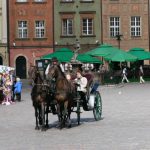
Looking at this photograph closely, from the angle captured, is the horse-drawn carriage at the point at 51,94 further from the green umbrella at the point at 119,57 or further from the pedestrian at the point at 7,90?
the green umbrella at the point at 119,57

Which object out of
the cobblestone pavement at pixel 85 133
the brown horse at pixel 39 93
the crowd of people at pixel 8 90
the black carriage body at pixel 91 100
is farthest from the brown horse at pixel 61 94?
the crowd of people at pixel 8 90

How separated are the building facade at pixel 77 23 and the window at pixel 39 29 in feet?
4.32

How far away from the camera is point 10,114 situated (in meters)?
22.1

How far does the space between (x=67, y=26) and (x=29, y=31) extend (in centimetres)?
402

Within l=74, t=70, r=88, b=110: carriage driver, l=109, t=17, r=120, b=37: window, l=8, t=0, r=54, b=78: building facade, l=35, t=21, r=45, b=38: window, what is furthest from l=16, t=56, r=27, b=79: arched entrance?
l=74, t=70, r=88, b=110: carriage driver

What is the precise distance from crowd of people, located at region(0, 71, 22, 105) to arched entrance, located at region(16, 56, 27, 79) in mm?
29294

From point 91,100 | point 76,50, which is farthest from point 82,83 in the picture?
point 76,50

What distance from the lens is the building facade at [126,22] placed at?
61.8 m

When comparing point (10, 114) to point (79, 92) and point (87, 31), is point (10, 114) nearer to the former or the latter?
point (79, 92)

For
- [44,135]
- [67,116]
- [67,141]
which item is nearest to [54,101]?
[67,116]

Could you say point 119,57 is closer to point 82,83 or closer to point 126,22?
point 126,22

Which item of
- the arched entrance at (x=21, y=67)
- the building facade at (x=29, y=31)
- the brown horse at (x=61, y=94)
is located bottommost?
the arched entrance at (x=21, y=67)

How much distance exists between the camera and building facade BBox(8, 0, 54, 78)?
61188 mm

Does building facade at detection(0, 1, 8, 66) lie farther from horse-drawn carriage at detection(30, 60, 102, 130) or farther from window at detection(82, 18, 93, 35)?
horse-drawn carriage at detection(30, 60, 102, 130)
